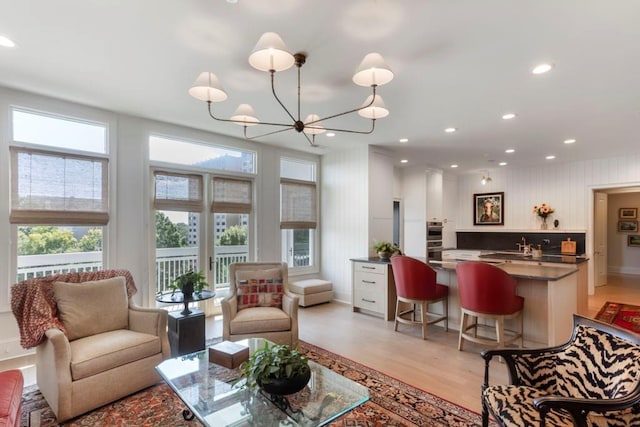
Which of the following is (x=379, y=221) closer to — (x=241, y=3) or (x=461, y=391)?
(x=461, y=391)

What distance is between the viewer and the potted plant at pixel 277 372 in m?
1.89

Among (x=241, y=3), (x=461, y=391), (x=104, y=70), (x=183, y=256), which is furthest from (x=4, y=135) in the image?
(x=461, y=391)

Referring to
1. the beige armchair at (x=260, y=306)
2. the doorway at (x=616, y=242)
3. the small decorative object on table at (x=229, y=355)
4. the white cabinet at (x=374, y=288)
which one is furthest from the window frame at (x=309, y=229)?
the doorway at (x=616, y=242)

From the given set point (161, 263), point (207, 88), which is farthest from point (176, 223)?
point (207, 88)

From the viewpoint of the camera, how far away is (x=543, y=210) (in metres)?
7.04

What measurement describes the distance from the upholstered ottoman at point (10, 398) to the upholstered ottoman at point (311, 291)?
3.71 meters

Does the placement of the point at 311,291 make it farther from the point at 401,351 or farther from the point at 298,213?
the point at 401,351

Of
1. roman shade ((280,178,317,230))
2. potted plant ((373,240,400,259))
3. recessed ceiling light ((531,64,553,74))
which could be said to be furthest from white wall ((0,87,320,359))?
recessed ceiling light ((531,64,553,74))

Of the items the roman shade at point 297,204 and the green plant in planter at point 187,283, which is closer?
the green plant in planter at point 187,283

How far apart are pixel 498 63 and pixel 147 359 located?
387cm

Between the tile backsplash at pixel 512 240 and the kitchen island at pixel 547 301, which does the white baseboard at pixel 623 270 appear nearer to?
the tile backsplash at pixel 512 240

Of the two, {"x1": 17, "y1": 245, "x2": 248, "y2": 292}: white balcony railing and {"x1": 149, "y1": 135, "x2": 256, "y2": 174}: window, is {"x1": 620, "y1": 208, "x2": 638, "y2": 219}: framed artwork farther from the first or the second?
{"x1": 17, "y1": 245, "x2": 248, "y2": 292}: white balcony railing

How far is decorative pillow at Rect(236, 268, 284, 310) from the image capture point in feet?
12.2

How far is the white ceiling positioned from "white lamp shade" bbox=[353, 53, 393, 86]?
29cm
